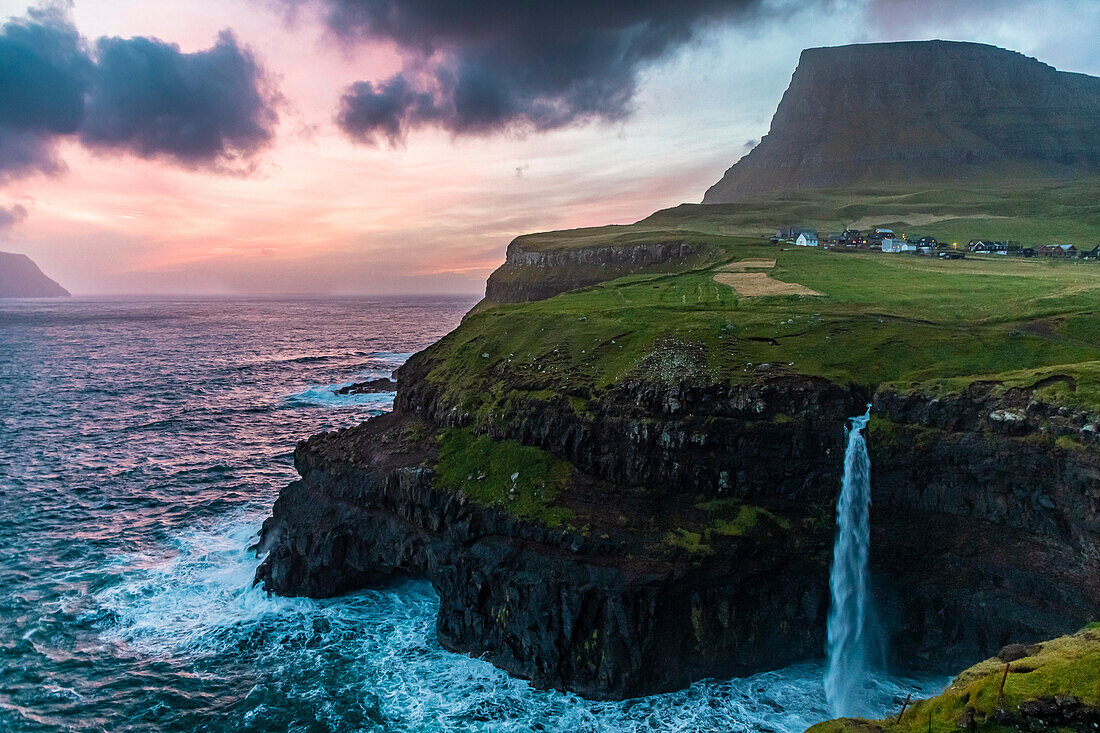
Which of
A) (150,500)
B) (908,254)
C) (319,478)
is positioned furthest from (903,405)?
(908,254)

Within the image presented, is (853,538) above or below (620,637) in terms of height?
above

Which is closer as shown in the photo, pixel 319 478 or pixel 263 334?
pixel 319 478

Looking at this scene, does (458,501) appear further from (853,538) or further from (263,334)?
(263,334)

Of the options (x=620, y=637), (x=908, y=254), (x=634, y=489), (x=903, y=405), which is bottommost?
(x=620, y=637)

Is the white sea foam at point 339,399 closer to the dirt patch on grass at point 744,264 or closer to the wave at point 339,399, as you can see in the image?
the wave at point 339,399

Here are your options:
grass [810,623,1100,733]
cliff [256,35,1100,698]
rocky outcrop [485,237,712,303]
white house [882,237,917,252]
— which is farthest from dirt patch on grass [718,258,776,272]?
grass [810,623,1100,733]

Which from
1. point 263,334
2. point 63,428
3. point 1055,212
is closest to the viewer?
point 63,428
